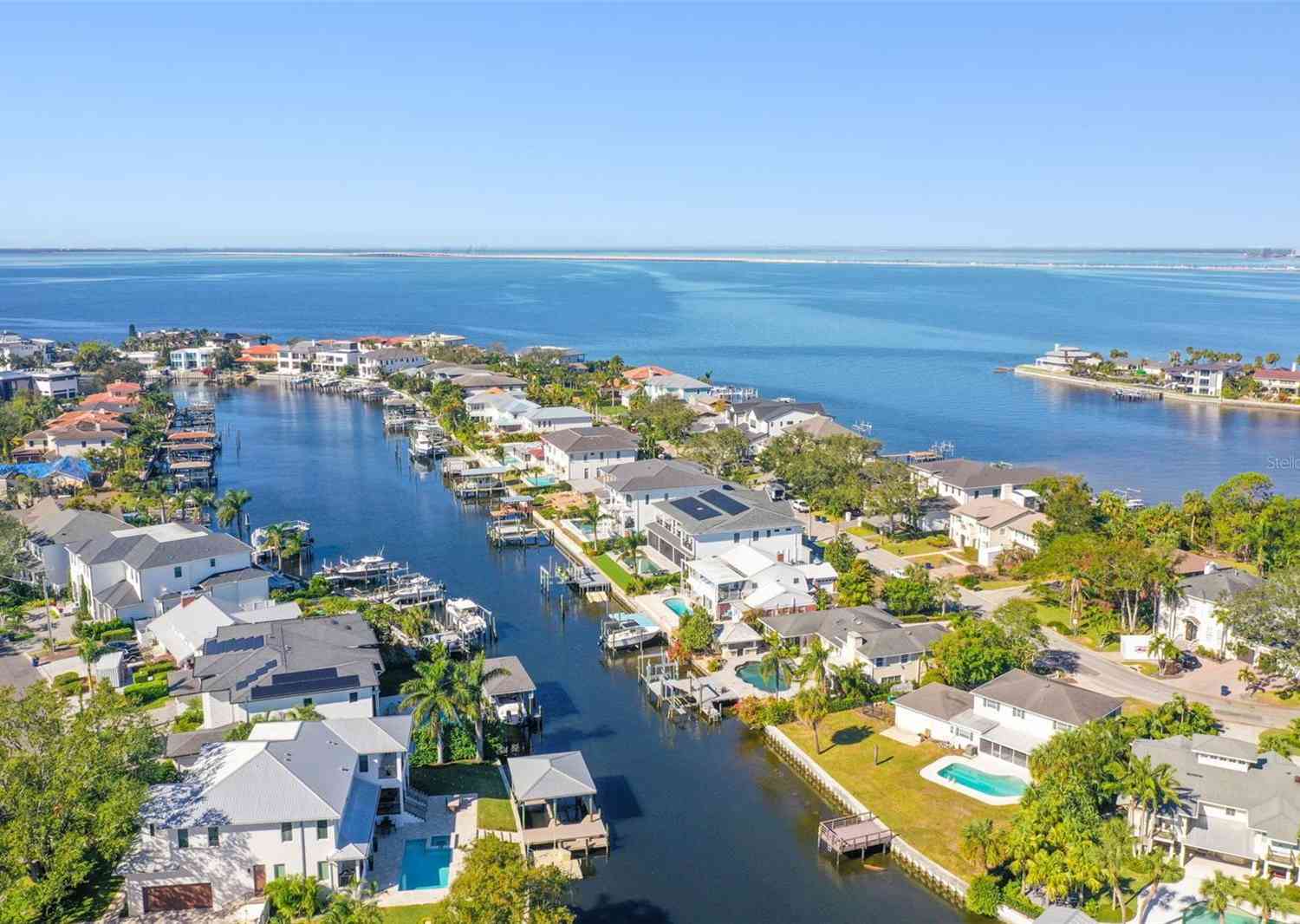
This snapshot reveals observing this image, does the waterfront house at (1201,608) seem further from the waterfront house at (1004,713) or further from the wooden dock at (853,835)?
the wooden dock at (853,835)

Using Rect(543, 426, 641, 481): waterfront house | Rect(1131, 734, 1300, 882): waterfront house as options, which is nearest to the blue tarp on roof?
Rect(543, 426, 641, 481): waterfront house

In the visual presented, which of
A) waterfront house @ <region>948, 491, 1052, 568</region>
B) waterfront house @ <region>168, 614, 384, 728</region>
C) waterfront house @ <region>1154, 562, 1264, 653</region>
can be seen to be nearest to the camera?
waterfront house @ <region>168, 614, 384, 728</region>

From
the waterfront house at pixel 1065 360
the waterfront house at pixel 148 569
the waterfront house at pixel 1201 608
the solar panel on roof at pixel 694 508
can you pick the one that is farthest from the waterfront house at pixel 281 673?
the waterfront house at pixel 1065 360

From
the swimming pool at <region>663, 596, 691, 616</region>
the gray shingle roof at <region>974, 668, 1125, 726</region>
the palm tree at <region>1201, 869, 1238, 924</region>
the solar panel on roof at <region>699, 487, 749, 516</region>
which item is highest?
the solar panel on roof at <region>699, 487, 749, 516</region>

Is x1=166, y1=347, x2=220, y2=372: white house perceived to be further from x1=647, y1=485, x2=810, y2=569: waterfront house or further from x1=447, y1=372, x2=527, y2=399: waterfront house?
x1=647, y1=485, x2=810, y2=569: waterfront house

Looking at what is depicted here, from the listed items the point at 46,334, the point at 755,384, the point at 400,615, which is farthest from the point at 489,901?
the point at 46,334

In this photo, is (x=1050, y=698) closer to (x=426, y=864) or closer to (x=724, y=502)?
(x=426, y=864)
